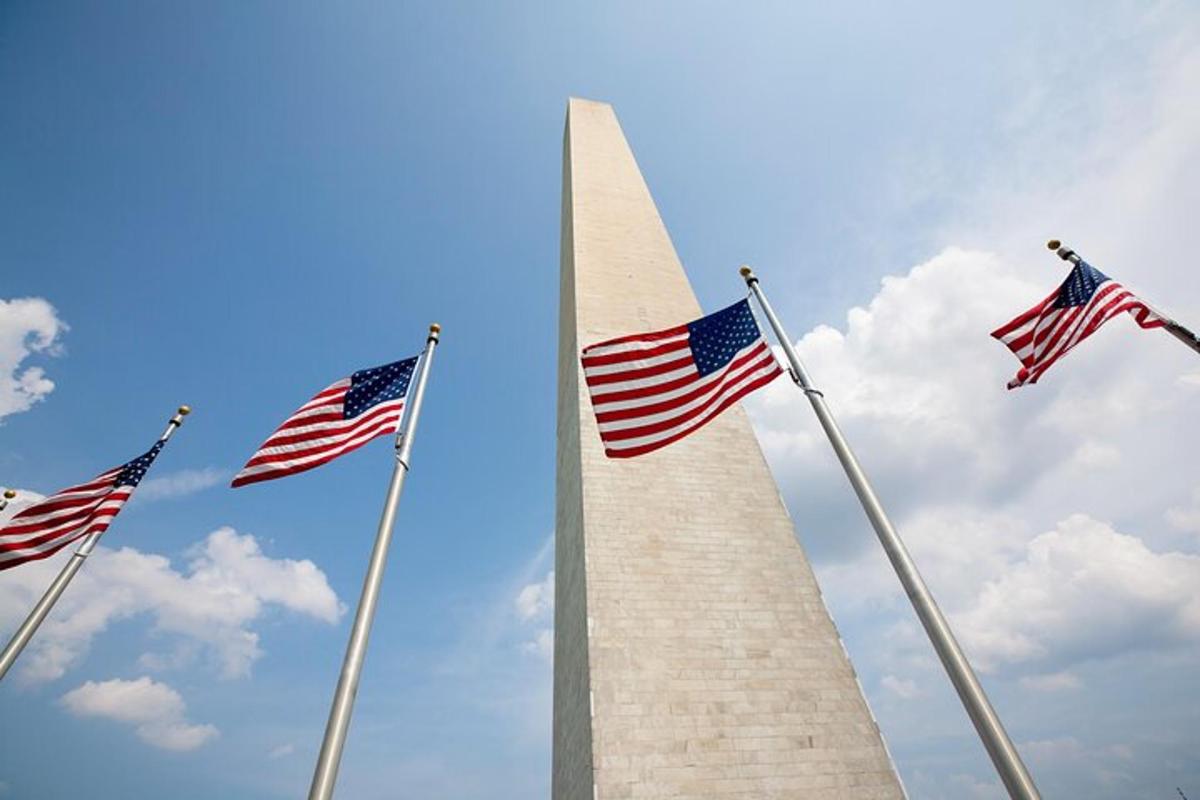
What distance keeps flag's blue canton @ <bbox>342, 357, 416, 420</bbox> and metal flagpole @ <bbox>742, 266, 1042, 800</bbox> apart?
18.3ft

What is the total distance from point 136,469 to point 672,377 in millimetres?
10411

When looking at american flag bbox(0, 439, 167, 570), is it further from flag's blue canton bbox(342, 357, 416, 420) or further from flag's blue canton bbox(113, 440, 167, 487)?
flag's blue canton bbox(342, 357, 416, 420)

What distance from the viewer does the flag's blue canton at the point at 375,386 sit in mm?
7777

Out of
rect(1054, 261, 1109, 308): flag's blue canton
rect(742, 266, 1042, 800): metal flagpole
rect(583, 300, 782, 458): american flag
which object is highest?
rect(1054, 261, 1109, 308): flag's blue canton

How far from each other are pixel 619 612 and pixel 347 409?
5.98 metres

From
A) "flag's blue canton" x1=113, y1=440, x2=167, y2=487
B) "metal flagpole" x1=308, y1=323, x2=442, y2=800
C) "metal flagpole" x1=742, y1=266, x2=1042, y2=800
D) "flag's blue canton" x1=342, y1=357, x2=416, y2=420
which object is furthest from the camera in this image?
"flag's blue canton" x1=113, y1=440, x2=167, y2=487

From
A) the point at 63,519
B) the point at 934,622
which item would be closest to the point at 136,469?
the point at 63,519

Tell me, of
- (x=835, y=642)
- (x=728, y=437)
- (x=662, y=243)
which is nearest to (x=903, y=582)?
(x=835, y=642)

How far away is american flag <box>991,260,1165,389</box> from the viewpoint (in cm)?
714

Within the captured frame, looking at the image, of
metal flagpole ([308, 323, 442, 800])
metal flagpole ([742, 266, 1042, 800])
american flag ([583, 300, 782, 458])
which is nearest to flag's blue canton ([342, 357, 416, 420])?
metal flagpole ([308, 323, 442, 800])

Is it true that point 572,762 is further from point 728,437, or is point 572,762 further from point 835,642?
point 728,437

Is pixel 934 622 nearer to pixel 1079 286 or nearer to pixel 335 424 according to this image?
pixel 1079 286

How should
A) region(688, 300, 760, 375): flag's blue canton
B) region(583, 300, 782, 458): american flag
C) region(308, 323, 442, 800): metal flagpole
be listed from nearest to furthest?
region(308, 323, 442, 800): metal flagpole < region(583, 300, 782, 458): american flag < region(688, 300, 760, 375): flag's blue canton

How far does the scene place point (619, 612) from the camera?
10.2 meters
